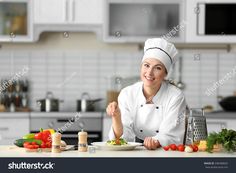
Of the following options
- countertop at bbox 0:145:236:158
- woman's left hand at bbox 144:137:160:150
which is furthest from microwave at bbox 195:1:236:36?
countertop at bbox 0:145:236:158

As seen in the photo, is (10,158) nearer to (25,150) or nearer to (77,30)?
(25,150)

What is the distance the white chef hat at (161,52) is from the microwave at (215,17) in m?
2.12

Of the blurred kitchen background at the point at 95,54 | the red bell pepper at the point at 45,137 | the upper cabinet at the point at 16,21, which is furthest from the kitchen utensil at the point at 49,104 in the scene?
the red bell pepper at the point at 45,137

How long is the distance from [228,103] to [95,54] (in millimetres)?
1486

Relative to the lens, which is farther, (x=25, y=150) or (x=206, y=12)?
(x=206, y=12)

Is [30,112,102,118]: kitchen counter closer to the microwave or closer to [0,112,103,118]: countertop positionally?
[0,112,103,118]: countertop

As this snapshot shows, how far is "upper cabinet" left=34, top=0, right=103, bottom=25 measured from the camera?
6.03m

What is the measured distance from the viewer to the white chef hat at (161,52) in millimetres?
3836

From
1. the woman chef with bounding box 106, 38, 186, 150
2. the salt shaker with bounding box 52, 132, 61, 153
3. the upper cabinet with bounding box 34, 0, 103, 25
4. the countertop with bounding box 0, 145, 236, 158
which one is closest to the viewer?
the countertop with bounding box 0, 145, 236, 158

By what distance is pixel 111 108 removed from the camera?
11.3 ft

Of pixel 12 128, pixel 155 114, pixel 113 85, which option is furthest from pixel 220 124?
pixel 12 128

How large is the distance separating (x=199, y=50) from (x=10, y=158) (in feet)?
12.2

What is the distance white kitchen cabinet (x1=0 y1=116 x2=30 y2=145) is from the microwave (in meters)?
1.95
